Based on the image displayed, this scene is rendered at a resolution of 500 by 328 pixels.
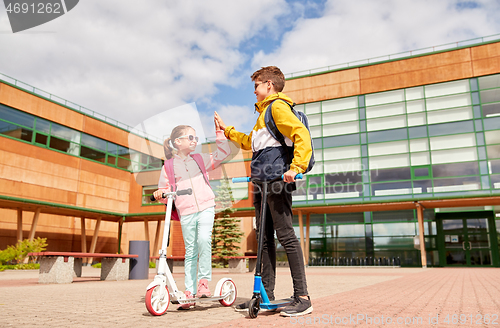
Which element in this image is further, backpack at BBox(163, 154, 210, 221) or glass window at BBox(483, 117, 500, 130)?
glass window at BBox(483, 117, 500, 130)

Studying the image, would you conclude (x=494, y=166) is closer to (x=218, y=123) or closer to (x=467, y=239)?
(x=467, y=239)

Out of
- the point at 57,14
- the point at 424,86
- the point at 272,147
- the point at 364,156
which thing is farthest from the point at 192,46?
the point at 424,86

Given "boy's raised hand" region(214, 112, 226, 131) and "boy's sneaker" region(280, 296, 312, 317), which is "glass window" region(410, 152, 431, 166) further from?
"boy's sneaker" region(280, 296, 312, 317)

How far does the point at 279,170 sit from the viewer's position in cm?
374

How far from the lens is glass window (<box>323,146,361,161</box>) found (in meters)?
25.6

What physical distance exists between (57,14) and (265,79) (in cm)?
717

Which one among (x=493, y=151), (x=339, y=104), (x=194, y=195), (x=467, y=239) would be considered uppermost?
(x=339, y=104)

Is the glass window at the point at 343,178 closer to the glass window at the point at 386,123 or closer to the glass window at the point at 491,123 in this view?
the glass window at the point at 386,123

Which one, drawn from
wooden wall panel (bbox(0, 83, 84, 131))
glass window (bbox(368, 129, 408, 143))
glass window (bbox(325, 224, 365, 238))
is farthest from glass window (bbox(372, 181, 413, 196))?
wooden wall panel (bbox(0, 83, 84, 131))

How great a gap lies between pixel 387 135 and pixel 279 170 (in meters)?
23.1

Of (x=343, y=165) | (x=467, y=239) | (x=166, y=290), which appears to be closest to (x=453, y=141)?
(x=467, y=239)

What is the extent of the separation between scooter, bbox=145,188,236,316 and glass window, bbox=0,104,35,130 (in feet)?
76.1

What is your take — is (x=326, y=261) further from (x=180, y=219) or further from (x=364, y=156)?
(x=180, y=219)

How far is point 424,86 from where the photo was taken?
2486cm
